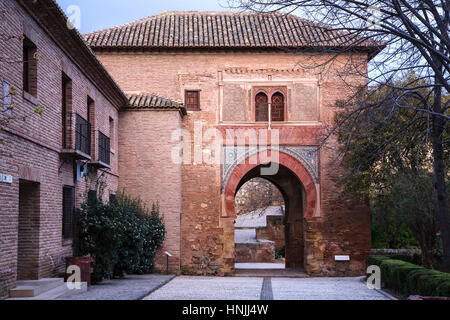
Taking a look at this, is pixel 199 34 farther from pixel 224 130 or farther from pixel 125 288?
pixel 125 288

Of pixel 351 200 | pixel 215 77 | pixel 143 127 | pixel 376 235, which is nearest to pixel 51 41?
pixel 143 127

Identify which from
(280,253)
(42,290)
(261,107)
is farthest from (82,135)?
(280,253)

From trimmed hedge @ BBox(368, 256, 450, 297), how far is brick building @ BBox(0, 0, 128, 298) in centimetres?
723

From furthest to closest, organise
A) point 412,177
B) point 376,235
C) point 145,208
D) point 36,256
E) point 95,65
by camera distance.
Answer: point 376,235
point 145,208
point 412,177
point 95,65
point 36,256

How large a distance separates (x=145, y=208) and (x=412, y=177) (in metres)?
8.12

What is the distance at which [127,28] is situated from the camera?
68.2 ft

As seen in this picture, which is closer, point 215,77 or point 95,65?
point 95,65

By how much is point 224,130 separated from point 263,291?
23.2 feet

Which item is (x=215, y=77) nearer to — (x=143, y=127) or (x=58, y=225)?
(x=143, y=127)

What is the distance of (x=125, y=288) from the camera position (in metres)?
13.0

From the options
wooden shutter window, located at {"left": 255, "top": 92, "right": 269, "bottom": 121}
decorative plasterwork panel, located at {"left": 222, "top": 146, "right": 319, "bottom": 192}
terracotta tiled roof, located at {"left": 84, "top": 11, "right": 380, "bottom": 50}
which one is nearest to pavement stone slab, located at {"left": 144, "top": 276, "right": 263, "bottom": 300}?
decorative plasterwork panel, located at {"left": 222, "top": 146, "right": 319, "bottom": 192}

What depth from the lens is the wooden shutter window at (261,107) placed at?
19.8m

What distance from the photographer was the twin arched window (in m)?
19.8
